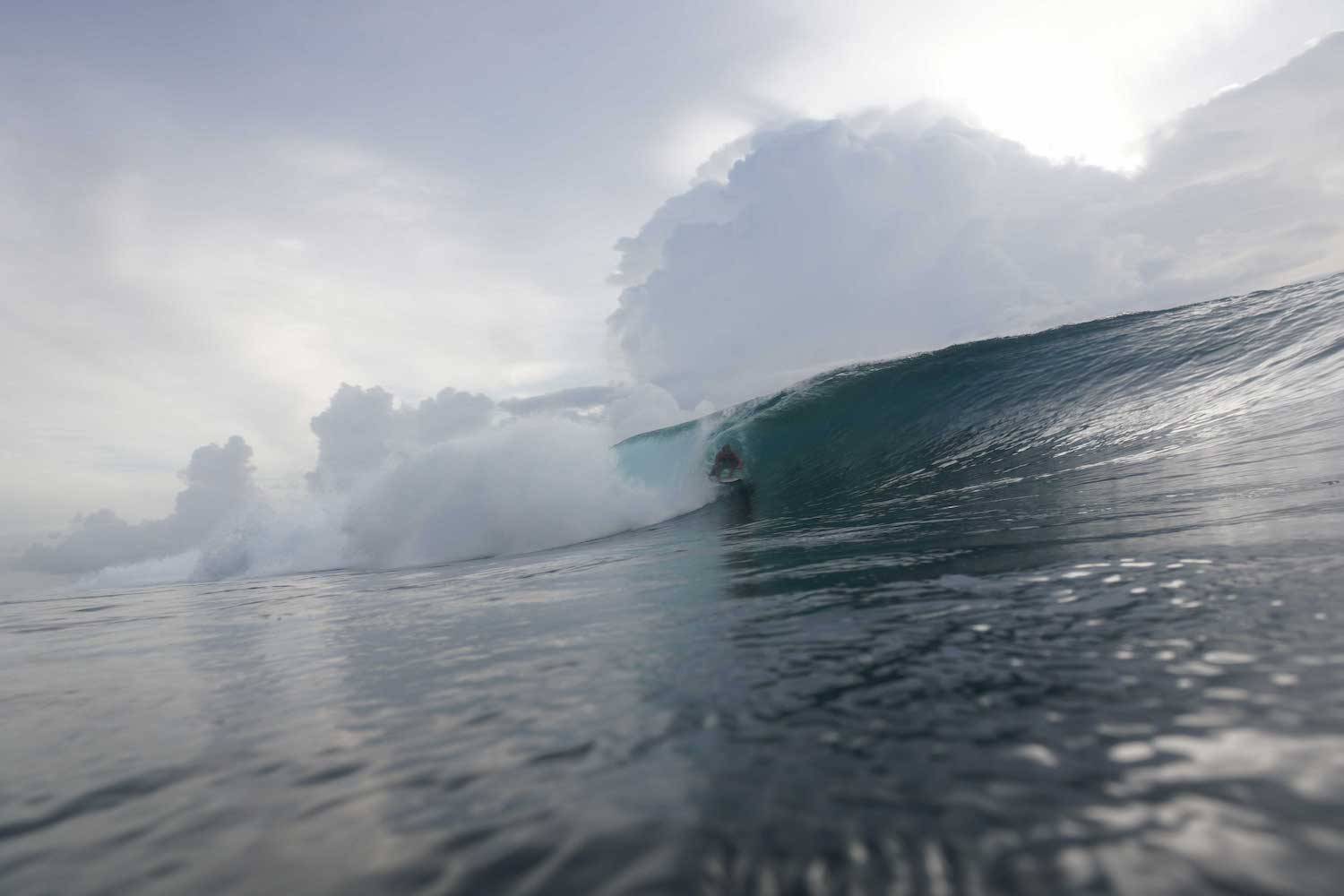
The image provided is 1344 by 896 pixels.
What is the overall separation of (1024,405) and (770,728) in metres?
14.6

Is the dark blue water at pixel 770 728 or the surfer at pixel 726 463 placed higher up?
the surfer at pixel 726 463

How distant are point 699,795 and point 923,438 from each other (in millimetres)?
14195

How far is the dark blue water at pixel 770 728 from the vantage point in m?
1.34

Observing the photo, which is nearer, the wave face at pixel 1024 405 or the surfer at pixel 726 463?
the wave face at pixel 1024 405

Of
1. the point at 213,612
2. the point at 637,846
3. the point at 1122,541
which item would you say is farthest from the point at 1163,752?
the point at 213,612

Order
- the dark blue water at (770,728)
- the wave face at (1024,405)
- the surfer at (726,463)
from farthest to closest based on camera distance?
the surfer at (726,463) < the wave face at (1024,405) < the dark blue water at (770,728)

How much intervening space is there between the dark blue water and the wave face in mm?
4014

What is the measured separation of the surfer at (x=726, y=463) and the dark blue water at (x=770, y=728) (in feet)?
36.8

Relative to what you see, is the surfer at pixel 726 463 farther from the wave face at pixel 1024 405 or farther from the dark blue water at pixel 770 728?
the dark blue water at pixel 770 728

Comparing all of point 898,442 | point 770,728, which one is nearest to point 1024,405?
point 898,442

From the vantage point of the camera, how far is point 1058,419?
12.9 m

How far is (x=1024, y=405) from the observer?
14.5m

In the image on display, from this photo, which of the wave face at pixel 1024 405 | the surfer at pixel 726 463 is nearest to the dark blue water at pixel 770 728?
the wave face at pixel 1024 405

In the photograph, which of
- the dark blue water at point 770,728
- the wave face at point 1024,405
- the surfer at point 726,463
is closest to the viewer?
the dark blue water at point 770,728
